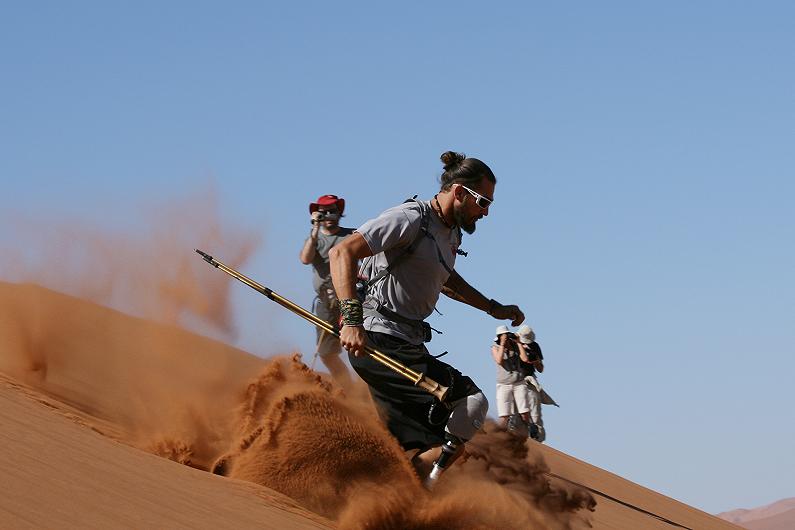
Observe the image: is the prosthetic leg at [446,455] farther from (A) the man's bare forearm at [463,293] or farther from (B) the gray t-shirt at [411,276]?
(A) the man's bare forearm at [463,293]

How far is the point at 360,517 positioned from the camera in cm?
693

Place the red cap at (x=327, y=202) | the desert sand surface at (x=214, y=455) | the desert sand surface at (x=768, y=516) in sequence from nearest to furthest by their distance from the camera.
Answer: the desert sand surface at (x=214, y=455)
the red cap at (x=327, y=202)
the desert sand surface at (x=768, y=516)

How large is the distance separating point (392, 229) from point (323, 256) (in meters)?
5.00

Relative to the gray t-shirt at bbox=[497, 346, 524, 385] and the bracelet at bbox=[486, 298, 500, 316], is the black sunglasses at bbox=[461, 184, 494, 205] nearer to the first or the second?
the bracelet at bbox=[486, 298, 500, 316]

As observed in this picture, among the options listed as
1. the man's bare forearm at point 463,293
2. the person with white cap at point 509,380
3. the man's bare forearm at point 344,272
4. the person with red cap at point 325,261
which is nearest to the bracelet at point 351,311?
the man's bare forearm at point 344,272

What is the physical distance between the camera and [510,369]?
1424 centimetres

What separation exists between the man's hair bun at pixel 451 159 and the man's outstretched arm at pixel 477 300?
0.91m

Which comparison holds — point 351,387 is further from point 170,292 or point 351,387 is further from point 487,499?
point 487,499

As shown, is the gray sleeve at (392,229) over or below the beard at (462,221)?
below

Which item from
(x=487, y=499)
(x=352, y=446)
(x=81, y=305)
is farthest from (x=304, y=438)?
(x=81, y=305)

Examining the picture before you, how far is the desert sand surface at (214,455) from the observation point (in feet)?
18.9

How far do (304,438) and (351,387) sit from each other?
3.10m

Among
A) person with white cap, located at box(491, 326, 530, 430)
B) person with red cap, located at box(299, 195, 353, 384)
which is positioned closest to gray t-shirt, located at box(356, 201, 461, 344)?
person with red cap, located at box(299, 195, 353, 384)

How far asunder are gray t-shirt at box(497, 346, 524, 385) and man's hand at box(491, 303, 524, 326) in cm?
645
